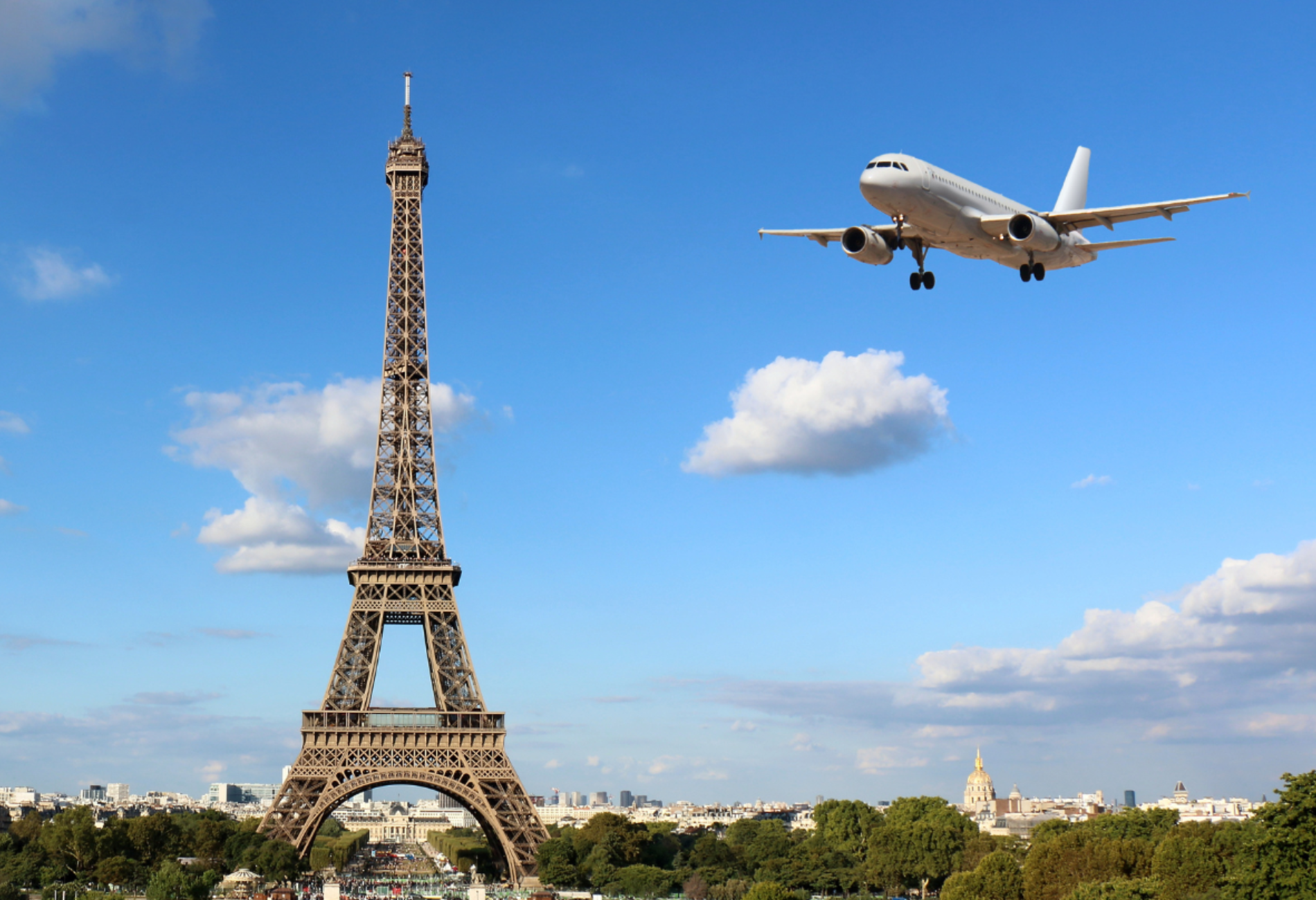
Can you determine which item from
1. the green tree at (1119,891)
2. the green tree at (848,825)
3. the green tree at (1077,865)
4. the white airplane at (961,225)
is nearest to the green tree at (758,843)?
the green tree at (848,825)

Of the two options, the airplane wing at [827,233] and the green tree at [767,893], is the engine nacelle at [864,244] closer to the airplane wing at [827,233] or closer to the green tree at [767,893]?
the airplane wing at [827,233]

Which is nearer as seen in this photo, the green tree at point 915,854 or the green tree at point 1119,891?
the green tree at point 1119,891

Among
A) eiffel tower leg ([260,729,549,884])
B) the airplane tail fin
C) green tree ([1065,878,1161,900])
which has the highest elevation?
the airplane tail fin

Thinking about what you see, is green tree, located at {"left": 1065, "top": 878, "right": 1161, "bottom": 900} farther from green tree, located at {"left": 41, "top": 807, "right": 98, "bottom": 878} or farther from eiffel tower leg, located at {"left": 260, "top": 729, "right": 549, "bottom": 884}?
green tree, located at {"left": 41, "top": 807, "right": 98, "bottom": 878}

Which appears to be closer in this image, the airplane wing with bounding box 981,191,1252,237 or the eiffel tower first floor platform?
the airplane wing with bounding box 981,191,1252,237

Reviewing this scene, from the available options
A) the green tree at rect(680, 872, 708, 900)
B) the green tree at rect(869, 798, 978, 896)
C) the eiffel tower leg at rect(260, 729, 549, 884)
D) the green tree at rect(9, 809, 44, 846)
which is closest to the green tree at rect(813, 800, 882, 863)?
the green tree at rect(869, 798, 978, 896)

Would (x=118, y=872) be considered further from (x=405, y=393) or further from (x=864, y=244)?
(x=864, y=244)
